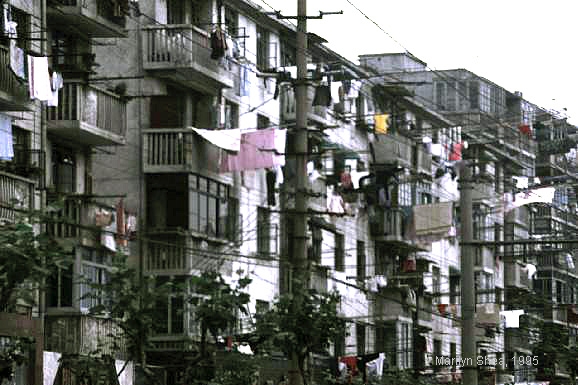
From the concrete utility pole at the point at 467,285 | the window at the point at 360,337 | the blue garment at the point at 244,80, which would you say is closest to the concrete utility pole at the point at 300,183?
the concrete utility pole at the point at 467,285

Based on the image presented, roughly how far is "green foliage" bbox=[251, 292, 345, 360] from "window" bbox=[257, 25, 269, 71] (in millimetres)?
18468

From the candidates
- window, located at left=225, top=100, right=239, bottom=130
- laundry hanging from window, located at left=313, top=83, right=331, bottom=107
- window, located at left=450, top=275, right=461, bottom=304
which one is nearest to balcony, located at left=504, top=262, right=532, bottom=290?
window, located at left=450, top=275, right=461, bottom=304

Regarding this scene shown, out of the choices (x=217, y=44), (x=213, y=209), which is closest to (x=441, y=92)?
(x=213, y=209)

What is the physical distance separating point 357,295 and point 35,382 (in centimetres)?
3318

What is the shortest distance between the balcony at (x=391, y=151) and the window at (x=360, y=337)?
638 cm

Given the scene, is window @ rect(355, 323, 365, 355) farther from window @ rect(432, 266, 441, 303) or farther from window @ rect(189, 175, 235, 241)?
window @ rect(189, 175, 235, 241)

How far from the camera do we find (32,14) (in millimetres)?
46781

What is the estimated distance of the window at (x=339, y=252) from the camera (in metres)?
73.1

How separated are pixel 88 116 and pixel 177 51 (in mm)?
7298

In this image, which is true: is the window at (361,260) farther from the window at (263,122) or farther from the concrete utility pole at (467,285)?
the concrete utility pole at (467,285)

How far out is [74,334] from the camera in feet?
164

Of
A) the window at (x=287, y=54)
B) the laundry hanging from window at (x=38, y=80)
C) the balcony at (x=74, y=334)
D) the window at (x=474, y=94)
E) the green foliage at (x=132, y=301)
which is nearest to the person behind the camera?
the green foliage at (x=132, y=301)

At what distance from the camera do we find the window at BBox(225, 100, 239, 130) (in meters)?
61.4

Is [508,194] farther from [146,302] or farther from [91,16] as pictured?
[146,302]
